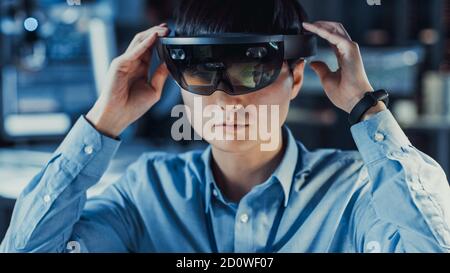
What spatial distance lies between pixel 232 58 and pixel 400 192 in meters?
0.32

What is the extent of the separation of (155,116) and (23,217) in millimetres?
1228

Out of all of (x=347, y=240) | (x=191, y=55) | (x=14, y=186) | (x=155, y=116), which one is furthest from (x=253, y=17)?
(x=155, y=116)

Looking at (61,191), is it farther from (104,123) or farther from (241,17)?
(241,17)

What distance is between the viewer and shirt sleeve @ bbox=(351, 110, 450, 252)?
104cm

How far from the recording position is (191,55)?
3.63ft

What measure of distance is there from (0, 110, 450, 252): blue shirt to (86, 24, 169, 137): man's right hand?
0.10 feet

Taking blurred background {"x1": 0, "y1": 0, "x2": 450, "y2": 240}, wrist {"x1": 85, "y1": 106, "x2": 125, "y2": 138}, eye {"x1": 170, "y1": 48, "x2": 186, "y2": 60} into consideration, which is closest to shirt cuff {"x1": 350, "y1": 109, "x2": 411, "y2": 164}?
eye {"x1": 170, "y1": 48, "x2": 186, "y2": 60}

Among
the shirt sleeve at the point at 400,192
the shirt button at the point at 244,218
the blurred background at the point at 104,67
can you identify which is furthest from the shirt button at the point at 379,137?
the blurred background at the point at 104,67

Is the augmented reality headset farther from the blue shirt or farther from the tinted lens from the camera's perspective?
the blue shirt

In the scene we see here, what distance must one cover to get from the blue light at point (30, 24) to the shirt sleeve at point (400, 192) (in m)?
1.57

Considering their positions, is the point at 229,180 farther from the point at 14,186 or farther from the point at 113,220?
the point at 14,186

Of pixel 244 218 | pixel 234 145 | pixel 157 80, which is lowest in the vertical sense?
pixel 244 218

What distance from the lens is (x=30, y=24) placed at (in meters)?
2.63

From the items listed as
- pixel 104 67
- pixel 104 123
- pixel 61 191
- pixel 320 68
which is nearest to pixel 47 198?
pixel 61 191
